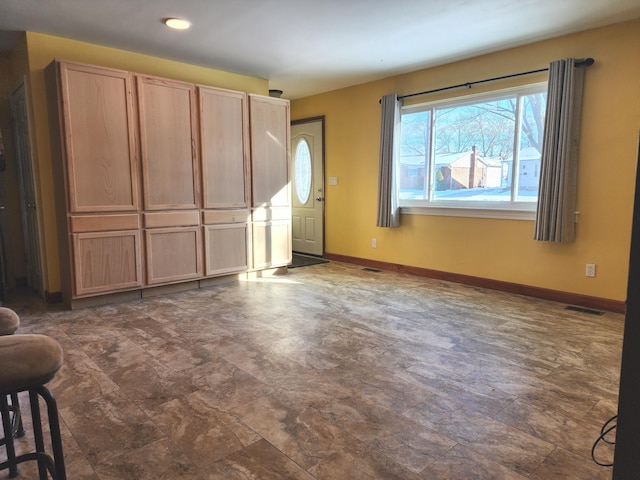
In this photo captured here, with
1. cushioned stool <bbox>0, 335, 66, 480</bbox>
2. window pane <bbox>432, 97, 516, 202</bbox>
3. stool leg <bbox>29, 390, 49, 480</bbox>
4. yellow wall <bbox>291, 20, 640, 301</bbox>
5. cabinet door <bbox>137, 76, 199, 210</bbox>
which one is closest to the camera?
cushioned stool <bbox>0, 335, 66, 480</bbox>

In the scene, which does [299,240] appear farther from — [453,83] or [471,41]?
[471,41]

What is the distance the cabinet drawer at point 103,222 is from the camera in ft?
11.9

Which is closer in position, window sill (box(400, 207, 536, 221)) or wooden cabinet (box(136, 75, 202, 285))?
wooden cabinet (box(136, 75, 202, 285))

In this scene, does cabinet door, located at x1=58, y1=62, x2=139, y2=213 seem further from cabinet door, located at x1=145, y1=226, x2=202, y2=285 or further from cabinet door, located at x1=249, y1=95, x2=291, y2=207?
cabinet door, located at x1=249, y1=95, x2=291, y2=207

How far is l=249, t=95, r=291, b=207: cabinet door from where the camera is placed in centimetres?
481

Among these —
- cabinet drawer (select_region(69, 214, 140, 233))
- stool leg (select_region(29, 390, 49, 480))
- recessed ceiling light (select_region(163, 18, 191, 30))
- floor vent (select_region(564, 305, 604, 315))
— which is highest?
recessed ceiling light (select_region(163, 18, 191, 30))

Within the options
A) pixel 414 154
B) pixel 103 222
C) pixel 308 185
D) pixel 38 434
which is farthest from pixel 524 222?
pixel 38 434

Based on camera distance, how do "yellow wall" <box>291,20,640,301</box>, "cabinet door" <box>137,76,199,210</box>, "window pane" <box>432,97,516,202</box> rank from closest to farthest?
A: "yellow wall" <box>291,20,640,301</box> < "cabinet door" <box>137,76,199,210</box> < "window pane" <box>432,97,516,202</box>

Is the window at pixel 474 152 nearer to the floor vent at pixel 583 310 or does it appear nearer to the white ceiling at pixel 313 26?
the white ceiling at pixel 313 26

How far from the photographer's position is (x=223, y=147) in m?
4.55

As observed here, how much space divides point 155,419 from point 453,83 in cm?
444

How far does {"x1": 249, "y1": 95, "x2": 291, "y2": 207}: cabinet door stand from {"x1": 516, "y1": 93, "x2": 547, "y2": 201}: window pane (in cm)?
268

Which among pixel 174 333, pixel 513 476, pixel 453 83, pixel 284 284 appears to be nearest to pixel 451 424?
pixel 513 476

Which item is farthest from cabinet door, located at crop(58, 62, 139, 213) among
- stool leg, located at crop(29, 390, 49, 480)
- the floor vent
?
the floor vent
